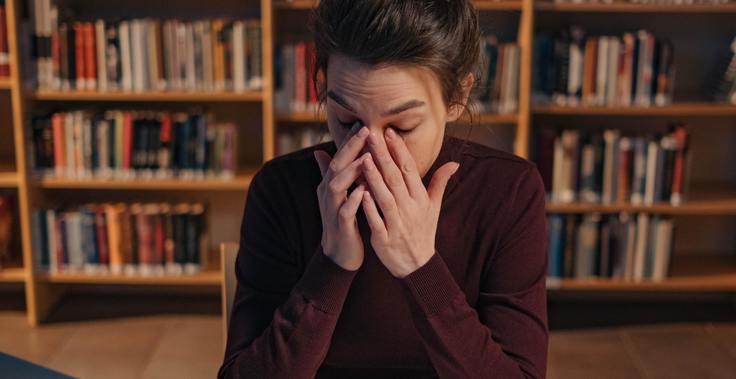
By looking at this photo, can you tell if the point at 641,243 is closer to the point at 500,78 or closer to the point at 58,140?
the point at 500,78

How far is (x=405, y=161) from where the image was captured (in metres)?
1.21

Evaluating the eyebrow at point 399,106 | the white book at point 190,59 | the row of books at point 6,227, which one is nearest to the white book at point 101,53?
the white book at point 190,59

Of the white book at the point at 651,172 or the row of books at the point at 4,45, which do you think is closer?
the row of books at the point at 4,45

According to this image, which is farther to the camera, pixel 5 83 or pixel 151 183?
pixel 151 183

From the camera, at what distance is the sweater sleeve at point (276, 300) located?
1250 millimetres

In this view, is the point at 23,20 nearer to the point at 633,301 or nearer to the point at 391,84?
the point at 391,84

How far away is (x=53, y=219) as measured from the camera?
3.29 m

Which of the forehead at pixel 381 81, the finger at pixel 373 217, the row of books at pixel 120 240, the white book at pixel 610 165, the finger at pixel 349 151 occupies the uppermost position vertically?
the forehead at pixel 381 81

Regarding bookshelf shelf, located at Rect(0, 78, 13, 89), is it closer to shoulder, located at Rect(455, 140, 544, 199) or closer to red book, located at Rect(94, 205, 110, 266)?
red book, located at Rect(94, 205, 110, 266)

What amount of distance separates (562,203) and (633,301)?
2.10ft

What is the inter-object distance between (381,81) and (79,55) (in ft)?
7.32

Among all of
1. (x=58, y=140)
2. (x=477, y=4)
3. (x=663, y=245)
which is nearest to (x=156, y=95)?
(x=58, y=140)

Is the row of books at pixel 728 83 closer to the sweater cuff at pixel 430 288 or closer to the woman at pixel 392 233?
the woman at pixel 392 233

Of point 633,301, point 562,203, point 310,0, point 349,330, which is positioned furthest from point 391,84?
point 633,301
